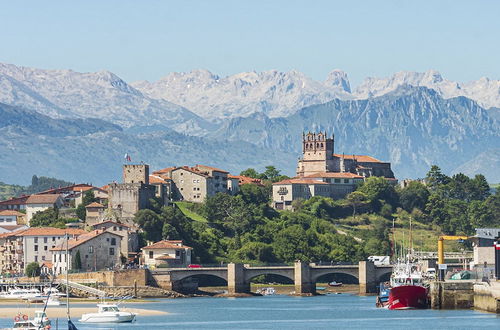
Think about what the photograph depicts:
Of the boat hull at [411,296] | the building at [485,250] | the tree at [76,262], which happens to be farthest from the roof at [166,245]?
the boat hull at [411,296]

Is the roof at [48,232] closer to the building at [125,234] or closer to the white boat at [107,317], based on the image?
the building at [125,234]

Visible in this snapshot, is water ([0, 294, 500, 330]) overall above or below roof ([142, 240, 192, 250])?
below

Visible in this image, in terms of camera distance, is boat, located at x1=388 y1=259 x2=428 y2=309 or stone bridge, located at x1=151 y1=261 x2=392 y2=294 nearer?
boat, located at x1=388 y1=259 x2=428 y2=309

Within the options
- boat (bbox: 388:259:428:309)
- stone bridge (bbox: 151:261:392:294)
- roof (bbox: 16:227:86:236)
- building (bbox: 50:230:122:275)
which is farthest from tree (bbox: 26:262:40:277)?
boat (bbox: 388:259:428:309)

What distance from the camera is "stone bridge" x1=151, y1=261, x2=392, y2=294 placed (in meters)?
175

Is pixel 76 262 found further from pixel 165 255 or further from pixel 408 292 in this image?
pixel 408 292

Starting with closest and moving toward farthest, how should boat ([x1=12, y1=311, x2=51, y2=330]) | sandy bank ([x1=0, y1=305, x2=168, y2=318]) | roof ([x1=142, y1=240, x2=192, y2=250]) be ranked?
boat ([x1=12, y1=311, x2=51, y2=330]) < sandy bank ([x1=0, y1=305, x2=168, y2=318]) < roof ([x1=142, y1=240, x2=192, y2=250])

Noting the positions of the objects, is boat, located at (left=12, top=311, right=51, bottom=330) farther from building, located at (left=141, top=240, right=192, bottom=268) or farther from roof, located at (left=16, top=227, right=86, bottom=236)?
roof, located at (left=16, top=227, right=86, bottom=236)

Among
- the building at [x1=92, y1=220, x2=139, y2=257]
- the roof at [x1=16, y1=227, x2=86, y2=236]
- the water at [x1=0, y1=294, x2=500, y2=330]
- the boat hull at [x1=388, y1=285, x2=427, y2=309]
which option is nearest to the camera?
the water at [x1=0, y1=294, x2=500, y2=330]

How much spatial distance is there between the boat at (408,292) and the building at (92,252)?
55672 millimetres

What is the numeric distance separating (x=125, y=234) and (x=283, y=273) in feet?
69.8

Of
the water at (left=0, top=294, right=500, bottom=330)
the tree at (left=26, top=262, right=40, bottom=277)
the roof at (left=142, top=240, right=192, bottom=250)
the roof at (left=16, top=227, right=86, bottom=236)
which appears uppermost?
the roof at (left=16, top=227, right=86, bottom=236)

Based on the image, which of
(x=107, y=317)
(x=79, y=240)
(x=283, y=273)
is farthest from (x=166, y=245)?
(x=107, y=317)

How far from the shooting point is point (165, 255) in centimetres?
18538
